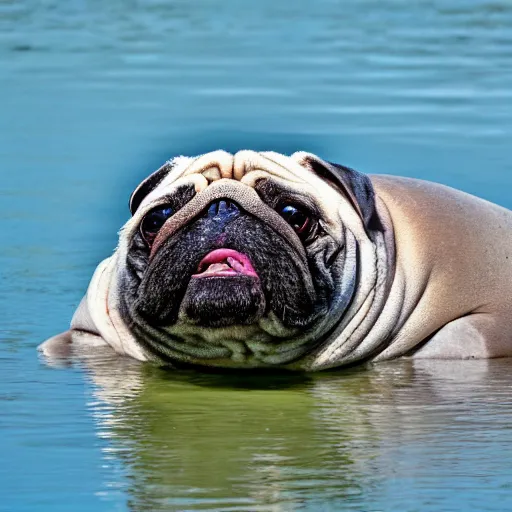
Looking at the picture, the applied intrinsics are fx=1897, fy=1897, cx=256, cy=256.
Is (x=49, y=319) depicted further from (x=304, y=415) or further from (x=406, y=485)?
(x=406, y=485)

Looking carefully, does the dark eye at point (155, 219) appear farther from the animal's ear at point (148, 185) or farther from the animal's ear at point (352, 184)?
the animal's ear at point (352, 184)

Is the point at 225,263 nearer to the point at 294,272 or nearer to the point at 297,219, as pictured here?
the point at 294,272

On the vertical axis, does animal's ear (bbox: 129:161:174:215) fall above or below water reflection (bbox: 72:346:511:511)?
above

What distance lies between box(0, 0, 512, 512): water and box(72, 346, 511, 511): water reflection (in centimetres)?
2

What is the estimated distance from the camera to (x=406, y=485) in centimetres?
677

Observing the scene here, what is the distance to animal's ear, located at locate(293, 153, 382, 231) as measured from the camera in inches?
357

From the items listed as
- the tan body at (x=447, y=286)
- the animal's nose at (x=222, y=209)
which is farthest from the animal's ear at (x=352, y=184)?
the animal's nose at (x=222, y=209)

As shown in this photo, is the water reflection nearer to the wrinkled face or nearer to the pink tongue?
the wrinkled face

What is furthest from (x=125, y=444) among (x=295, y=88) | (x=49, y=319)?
(x=295, y=88)

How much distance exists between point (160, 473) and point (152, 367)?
2.21 m

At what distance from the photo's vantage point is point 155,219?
29.0ft

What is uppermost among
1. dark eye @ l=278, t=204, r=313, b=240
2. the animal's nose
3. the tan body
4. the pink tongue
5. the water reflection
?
the animal's nose

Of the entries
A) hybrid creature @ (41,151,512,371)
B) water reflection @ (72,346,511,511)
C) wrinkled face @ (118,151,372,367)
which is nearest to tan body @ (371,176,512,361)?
hybrid creature @ (41,151,512,371)

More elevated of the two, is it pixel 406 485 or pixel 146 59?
pixel 146 59
